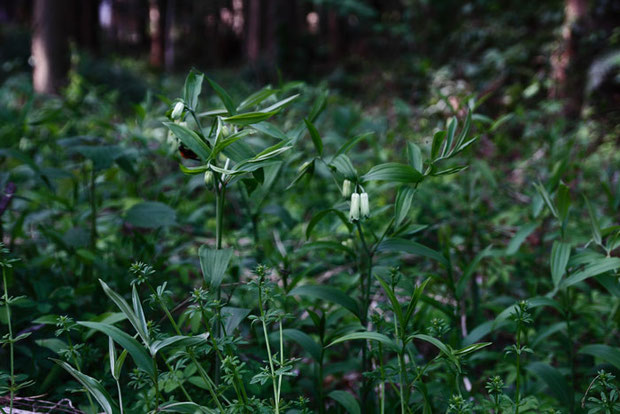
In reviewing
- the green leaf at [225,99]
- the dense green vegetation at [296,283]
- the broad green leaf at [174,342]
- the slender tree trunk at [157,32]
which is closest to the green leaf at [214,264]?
the dense green vegetation at [296,283]

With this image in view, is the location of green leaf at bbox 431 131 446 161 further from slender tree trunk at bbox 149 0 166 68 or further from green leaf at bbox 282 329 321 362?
slender tree trunk at bbox 149 0 166 68

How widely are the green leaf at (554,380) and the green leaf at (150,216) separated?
111 centimetres

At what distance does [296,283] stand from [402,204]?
40 centimetres

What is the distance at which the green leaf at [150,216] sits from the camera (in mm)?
1479

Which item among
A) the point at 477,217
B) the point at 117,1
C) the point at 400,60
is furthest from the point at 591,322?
the point at 117,1

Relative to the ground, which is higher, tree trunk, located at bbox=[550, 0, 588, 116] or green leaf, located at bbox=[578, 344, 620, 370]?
tree trunk, located at bbox=[550, 0, 588, 116]

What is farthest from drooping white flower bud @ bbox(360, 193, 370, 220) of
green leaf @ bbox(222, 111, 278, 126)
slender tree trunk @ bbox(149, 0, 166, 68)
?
slender tree trunk @ bbox(149, 0, 166, 68)

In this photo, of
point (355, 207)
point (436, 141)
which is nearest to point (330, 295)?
point (355, 207)

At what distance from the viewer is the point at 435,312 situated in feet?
4.79

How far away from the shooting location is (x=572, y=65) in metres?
3.94

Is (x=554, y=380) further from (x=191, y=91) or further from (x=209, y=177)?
(x=191, y=91)

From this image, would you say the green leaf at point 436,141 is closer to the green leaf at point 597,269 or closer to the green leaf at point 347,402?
the green leaf at point 597,269

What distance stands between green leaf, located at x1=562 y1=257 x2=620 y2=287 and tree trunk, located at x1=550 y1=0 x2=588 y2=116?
3.25m

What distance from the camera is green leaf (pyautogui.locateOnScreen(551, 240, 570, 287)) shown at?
3.78 feet
